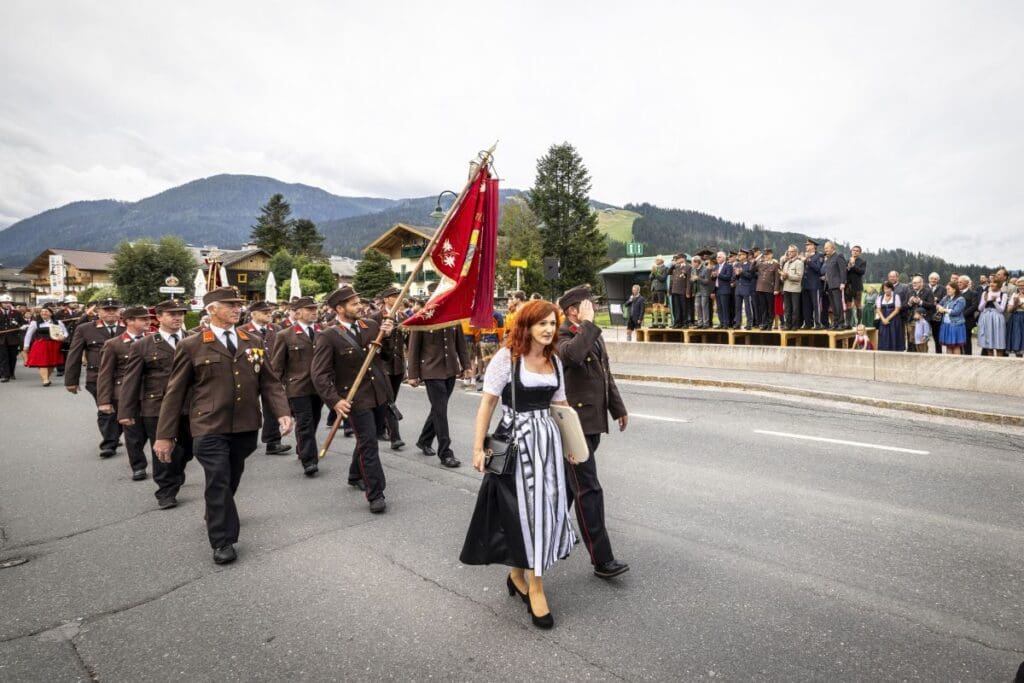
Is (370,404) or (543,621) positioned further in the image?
(370,404)

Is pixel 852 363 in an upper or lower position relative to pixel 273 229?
lower

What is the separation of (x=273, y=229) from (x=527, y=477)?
99098mm

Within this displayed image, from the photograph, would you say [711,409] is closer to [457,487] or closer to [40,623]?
[457,487]

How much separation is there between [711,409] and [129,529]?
321 inches

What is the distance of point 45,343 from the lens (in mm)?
15688

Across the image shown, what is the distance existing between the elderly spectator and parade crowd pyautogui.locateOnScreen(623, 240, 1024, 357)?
0.06 ft

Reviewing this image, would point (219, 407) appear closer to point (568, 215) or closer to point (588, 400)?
point (588, 400)

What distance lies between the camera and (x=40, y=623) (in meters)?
3.47

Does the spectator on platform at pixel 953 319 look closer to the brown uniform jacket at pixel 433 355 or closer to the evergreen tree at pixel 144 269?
the brown uniform jacket at pixel 433 355

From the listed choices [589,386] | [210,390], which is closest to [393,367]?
[210,390]

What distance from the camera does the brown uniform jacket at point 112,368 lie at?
6.67 metres

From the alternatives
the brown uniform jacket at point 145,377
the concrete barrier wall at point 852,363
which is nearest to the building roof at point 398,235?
the concrete barrier wall at point 852,363

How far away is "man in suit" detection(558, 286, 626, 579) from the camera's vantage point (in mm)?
3736

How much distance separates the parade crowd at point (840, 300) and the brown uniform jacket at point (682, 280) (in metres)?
0.03
